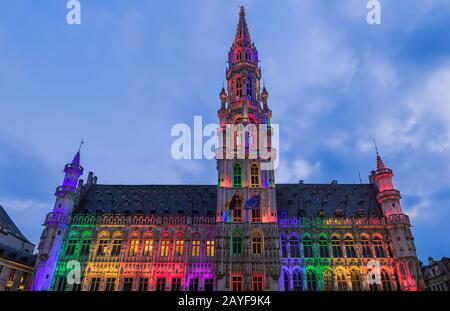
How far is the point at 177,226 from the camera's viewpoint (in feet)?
146

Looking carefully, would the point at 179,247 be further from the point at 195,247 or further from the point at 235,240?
the point at 235,240

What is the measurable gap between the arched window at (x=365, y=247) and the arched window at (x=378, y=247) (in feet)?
3.05

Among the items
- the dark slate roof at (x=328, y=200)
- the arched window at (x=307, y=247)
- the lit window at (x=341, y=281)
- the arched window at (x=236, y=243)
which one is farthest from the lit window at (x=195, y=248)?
the lit window at (x=341, y=281)

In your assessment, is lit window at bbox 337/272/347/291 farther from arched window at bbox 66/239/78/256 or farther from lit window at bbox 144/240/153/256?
arched window at bbox 66/239/78/256

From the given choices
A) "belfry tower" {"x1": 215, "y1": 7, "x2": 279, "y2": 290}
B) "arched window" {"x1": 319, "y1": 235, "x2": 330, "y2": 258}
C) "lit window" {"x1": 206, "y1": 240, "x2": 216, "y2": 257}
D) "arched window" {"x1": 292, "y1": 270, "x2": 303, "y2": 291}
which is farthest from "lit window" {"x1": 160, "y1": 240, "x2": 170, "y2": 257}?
"arched window" {"x1": 319, "y1": 235, "x2": 330, "y2": 258}

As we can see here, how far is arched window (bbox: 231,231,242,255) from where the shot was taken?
40559mm

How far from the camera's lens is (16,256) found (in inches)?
1919

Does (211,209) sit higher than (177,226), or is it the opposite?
(211,209)

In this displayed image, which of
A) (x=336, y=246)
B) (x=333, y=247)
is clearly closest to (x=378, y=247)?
(x=336, y=246)

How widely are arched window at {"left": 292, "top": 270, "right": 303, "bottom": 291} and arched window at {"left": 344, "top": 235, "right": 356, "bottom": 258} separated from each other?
7.69m

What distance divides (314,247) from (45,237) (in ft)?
126

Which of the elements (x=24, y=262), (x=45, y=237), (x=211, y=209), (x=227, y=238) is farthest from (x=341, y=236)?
(x=24, y=262)
